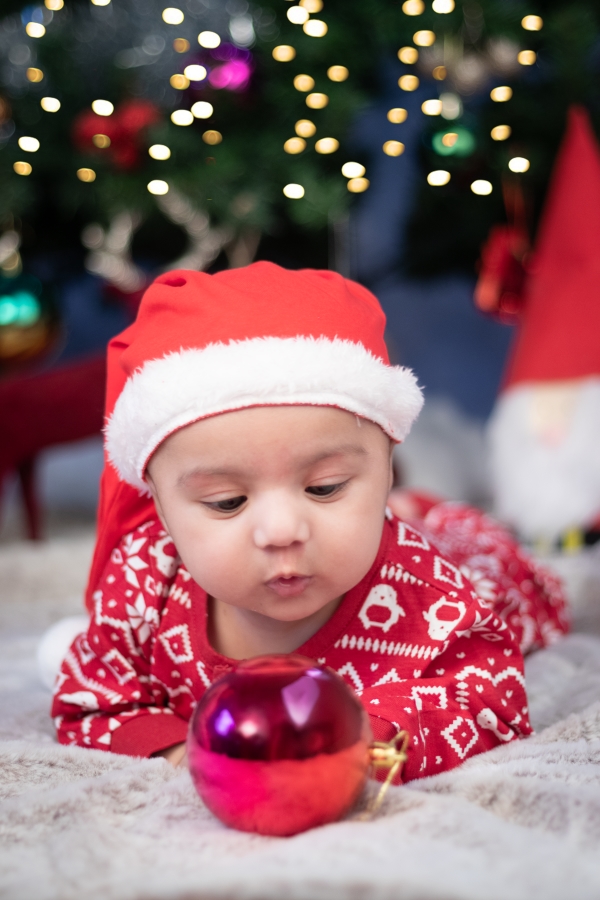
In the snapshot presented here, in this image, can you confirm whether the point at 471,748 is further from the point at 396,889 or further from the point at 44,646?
the point at 44,646

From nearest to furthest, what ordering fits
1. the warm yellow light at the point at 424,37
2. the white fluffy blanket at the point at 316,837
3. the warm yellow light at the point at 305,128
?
the white fluffy blanket at the point at 316,837, the warm yellow light at the point at 424,37, the warm yellow light at the point at 305,128

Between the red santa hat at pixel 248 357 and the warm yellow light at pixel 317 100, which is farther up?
the warm yellow light at pixel 317 100

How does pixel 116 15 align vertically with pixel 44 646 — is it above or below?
above

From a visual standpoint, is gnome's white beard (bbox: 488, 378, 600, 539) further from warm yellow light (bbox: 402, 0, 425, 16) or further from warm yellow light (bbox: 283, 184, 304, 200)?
warm yellow light (bbox: 402, 0, 425, 16)

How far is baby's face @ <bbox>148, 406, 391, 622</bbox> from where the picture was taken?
69 centimetres

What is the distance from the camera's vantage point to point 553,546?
186cm

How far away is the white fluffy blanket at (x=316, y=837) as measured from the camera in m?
0.49

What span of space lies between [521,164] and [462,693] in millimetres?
1184

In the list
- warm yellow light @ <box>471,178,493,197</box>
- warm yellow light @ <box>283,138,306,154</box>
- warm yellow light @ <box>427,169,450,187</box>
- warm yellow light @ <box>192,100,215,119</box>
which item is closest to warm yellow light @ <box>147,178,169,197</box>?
warm yellow light @ <box>192,100,215,119</box>

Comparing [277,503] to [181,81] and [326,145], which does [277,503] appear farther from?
[181,81]

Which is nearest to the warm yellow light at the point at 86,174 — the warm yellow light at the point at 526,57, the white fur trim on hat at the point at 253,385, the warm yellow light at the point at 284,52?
the warm yellow light at the point at 284,52

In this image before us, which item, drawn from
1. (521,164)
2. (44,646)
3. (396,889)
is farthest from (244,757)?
(521,164)

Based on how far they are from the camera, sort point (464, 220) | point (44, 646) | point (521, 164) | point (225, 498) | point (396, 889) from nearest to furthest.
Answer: point (396, 889) → point (225, 498) → point (44, 646) → point (521, 164) → point (464, 220)

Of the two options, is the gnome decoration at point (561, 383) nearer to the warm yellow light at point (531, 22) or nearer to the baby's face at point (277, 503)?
the warm yellow light at point (531, 22)
